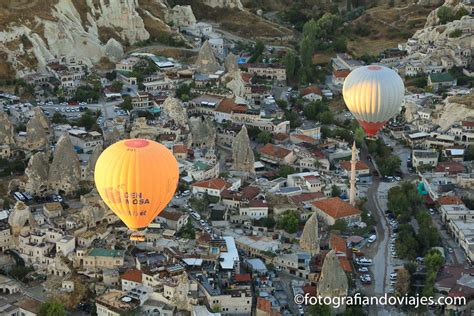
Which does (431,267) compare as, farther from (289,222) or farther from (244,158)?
(244,158)

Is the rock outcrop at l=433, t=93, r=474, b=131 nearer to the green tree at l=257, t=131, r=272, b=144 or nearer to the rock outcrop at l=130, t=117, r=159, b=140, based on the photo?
the green tree at l=257, t=131, r=272, b=144

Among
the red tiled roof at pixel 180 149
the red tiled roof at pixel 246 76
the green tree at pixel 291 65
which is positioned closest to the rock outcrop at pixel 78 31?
the red tiled roof at pixel 246 76

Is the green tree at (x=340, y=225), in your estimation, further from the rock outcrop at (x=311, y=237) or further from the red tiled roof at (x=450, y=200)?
the red tiled roof at (x=450, y=200)

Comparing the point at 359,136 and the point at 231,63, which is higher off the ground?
the point at 231,63

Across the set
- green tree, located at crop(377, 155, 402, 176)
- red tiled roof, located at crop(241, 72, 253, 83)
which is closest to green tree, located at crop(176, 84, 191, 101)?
red tiled roof, located at crop(241, 72, 253, 83)

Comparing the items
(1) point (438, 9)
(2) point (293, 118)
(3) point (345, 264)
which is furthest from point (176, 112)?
(1) point (438, 9)

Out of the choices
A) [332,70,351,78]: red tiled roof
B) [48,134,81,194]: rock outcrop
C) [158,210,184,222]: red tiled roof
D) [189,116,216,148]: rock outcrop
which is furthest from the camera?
[332,70,351,78]: red tiled roof

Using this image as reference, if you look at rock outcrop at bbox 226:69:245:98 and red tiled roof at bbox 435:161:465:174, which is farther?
rock outcrop at bbox 226:69:245:98
